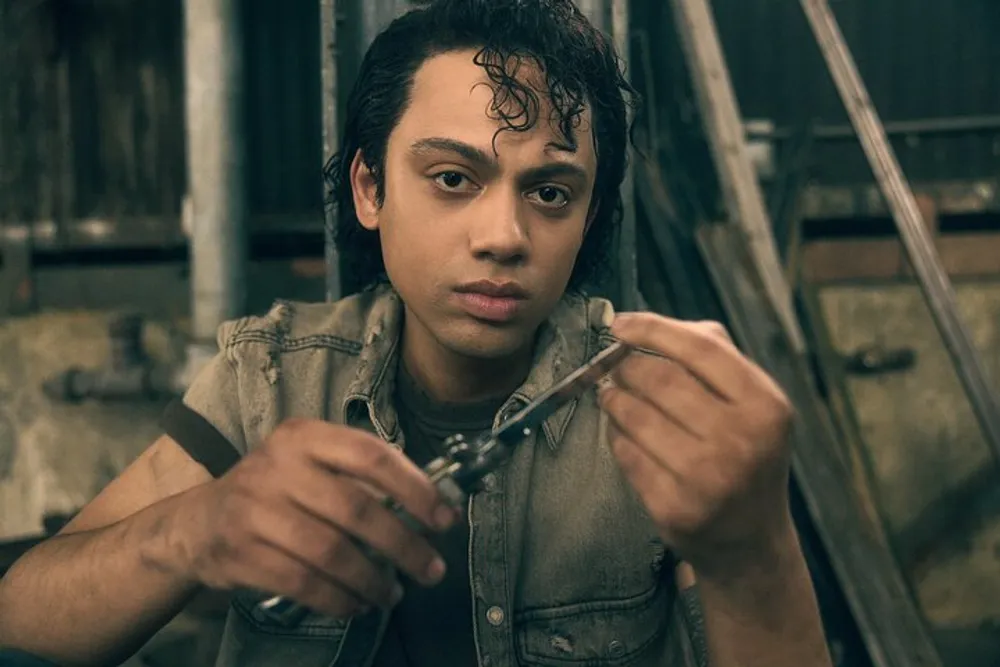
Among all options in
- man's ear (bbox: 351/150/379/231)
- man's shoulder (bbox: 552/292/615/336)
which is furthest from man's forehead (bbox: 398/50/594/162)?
man's shoulder (bbox: 552/292/615/336)

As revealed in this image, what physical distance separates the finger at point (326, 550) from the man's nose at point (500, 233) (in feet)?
1.92

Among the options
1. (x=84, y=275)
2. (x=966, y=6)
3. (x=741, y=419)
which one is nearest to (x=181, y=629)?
(x=741, y=419)

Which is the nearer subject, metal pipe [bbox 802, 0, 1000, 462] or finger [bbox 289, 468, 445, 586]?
finger [bbox 289, 468, 445, 586]

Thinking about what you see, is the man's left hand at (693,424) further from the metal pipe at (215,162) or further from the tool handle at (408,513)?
the metal pipe at (215,162)

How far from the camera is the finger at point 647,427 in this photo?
1.10 m

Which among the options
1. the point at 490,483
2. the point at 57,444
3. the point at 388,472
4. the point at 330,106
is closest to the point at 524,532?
the point at 490,483

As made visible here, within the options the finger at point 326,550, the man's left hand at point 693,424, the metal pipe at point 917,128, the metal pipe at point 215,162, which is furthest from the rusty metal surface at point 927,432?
the finger at point 326,550

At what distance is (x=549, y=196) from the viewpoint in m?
1.62

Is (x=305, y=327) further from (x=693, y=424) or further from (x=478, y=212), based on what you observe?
(x=693, y=424)

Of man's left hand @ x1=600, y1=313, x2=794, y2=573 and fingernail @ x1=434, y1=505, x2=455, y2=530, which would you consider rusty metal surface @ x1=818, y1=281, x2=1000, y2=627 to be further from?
fingernail @ x1=434, y1=505, x2=455, y2=530

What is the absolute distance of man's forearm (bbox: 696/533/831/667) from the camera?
1.26 metres

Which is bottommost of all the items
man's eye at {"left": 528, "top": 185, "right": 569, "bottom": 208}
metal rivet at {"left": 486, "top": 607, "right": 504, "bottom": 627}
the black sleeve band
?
metal rivet at {"left": 486, "top": 607, "right": 504, "bottom": 627}

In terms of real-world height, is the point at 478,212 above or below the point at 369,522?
above

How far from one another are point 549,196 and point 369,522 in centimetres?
76
